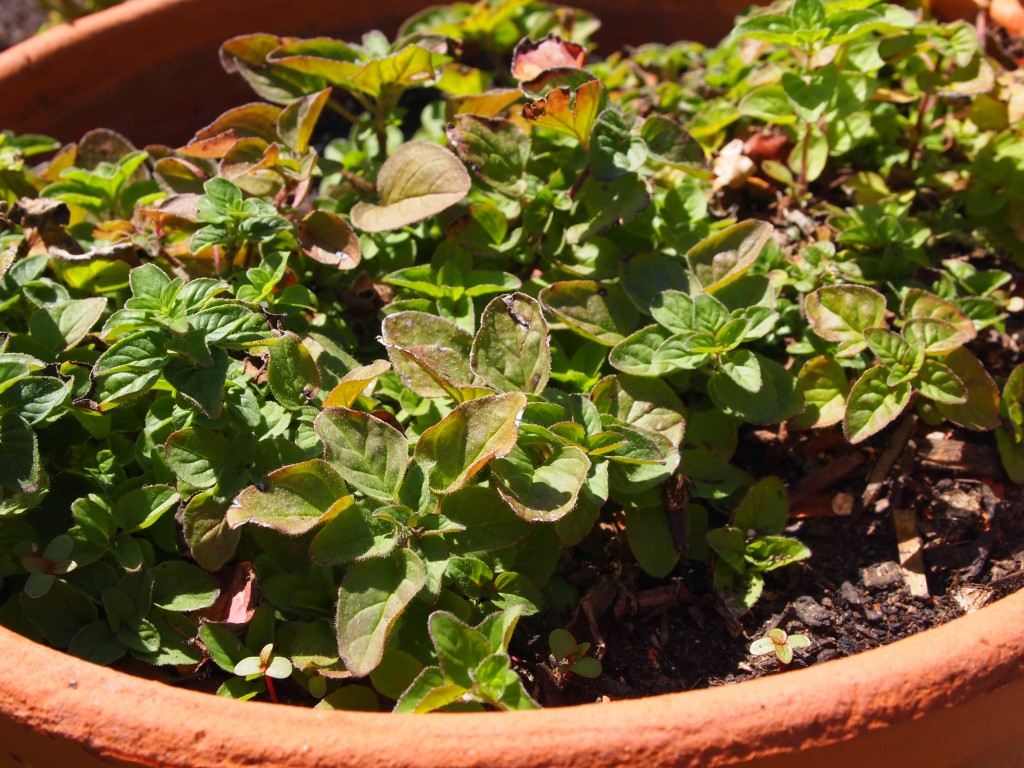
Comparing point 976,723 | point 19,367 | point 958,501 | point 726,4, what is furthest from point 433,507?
point 726,4

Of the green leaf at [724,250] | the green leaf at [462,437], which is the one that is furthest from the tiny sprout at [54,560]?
the green leaf at [724,250]

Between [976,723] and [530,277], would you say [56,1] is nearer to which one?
[530,277]

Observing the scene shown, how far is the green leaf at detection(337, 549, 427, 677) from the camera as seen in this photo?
1185mm

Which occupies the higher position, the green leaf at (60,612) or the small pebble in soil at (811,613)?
the green leaf at (60,612)

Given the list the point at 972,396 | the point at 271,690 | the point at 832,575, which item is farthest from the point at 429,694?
the point at 972,396

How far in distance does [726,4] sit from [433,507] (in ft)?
6.01

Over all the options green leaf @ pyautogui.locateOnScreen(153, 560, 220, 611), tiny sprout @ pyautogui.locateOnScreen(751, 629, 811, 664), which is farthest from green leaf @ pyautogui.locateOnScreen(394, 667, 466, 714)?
tiny sprout @ pyautogui.locateOnScreen(751, 629, 811, 664)

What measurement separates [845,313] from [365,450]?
0.85 metres

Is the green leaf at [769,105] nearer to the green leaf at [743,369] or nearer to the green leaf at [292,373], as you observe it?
the green leaf at [743,369]

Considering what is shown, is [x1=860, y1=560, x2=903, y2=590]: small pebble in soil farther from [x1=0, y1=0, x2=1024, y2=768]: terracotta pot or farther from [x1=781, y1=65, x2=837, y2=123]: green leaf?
[x1=781, y1=65, x2=837, y2=123]: green leaf

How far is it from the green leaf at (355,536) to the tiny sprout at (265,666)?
0.17 metres

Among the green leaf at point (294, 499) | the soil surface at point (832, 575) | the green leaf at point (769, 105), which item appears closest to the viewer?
the green leaf at point (294, 499)

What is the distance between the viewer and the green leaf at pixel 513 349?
1.45 metres

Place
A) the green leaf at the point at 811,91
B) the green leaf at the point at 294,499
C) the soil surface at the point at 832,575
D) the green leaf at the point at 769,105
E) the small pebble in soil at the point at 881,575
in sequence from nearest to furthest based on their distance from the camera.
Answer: the green leaf at the point at 294,499, the soil surface at the point at 832,575, the small pebble in soil at the point at 881,575, the green leaf at the point at 811,91, the green leaf at the point at 769,105
